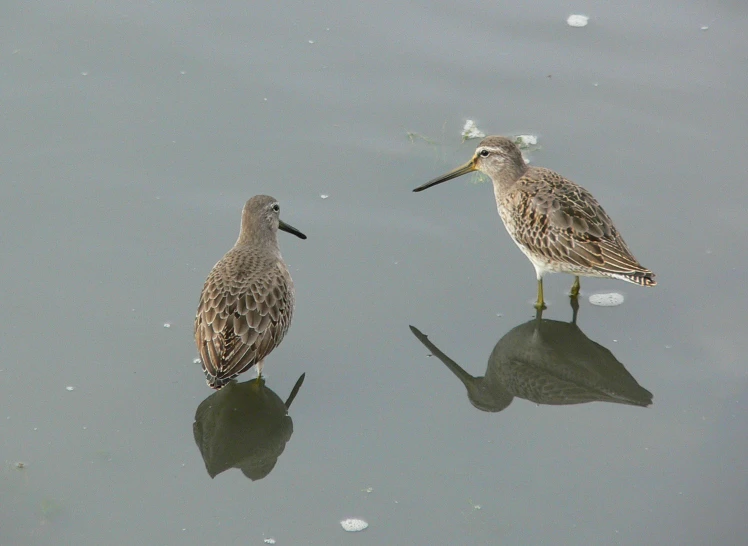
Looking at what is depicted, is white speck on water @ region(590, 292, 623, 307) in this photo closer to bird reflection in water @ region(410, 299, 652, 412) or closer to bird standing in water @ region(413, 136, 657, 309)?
bird standing in water @ region(413, 136, 657, 309)

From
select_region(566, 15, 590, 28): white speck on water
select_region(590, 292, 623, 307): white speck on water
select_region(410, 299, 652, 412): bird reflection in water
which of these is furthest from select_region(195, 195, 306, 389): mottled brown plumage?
select_region(566, 15, 590, 28): white speck on water

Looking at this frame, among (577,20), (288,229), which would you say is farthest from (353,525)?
(577,20)

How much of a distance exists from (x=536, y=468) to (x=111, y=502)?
6.77 feet

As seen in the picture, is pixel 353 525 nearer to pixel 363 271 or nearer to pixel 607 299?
pixel 363 271

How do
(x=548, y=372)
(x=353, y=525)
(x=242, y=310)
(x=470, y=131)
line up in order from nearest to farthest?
(x=353, y=525), (x=242, y=310), (x=548, y=372), (x=470, y=131)

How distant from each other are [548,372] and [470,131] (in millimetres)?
2337

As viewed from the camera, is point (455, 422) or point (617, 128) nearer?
point (455, 422)

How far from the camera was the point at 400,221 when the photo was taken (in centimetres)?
703

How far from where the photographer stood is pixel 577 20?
29.1 ft

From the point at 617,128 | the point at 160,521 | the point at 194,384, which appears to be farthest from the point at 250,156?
the point at 160,521

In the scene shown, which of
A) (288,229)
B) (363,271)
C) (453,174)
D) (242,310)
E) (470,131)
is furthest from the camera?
(470,131)

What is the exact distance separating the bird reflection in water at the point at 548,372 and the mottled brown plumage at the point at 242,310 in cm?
84

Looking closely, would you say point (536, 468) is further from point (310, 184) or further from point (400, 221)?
point (310, 184)

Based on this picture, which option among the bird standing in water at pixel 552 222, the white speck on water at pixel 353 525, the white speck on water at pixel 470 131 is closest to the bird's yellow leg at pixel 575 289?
the bird standing in water at pixel 552 222
